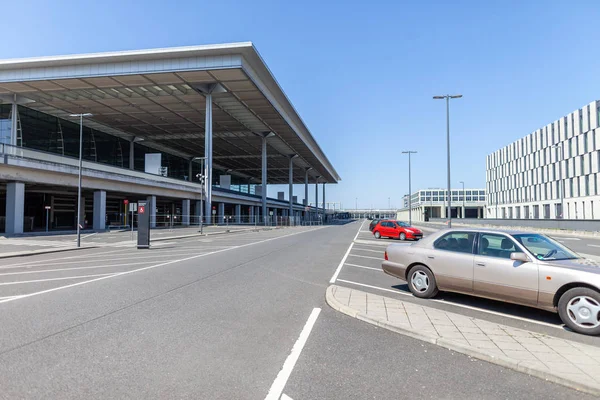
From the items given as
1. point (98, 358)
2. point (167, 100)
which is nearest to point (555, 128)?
point (167, 100)

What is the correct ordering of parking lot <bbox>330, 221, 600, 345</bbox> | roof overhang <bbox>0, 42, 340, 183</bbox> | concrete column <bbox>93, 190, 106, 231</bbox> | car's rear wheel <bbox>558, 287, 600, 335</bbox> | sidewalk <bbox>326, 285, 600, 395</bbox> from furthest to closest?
1. concrete column <bbox>93, 190, 106, 231</bbox>
2. roof overhang <bbox>0, 42, 340, 183</bbox>
3. parking lot <bbox>330, 221, 600, 345</bbox>
4. car's rear wheel <bbox>558, 287, 600, 335</bbox>
5. sidewalk <bbox>326, 285, 600, 395</bbox>

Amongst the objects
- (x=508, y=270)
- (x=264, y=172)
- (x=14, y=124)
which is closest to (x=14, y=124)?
(x=14, y=124)

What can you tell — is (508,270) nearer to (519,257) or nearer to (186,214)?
(519,257)

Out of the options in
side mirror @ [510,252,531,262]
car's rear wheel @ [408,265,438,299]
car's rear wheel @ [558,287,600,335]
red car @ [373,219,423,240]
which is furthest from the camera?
red car @ [373,219,423,240]

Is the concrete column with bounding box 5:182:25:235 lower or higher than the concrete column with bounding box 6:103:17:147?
lower

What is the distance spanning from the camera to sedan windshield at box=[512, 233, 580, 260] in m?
6.29

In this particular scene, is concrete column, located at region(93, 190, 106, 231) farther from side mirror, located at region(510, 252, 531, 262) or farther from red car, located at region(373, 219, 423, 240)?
side mirror, located at region(510, 252, 531, 262)

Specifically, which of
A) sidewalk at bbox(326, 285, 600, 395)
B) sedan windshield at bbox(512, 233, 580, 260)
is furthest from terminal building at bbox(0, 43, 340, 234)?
sedan windshield at bbox(512, 233, 580, 260)

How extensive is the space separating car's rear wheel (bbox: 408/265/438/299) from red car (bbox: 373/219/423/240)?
19931 millimetres

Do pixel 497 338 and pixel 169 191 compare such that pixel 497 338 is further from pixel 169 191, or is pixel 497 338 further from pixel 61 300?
pixel 169 191

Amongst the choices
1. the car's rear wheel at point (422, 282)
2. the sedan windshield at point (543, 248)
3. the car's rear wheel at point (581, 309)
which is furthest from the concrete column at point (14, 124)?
the car's rear wheel at point (581, 309)

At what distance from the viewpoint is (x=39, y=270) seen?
12.5 metres

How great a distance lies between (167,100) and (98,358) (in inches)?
1751

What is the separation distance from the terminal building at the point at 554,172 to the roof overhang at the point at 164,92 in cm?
4373
